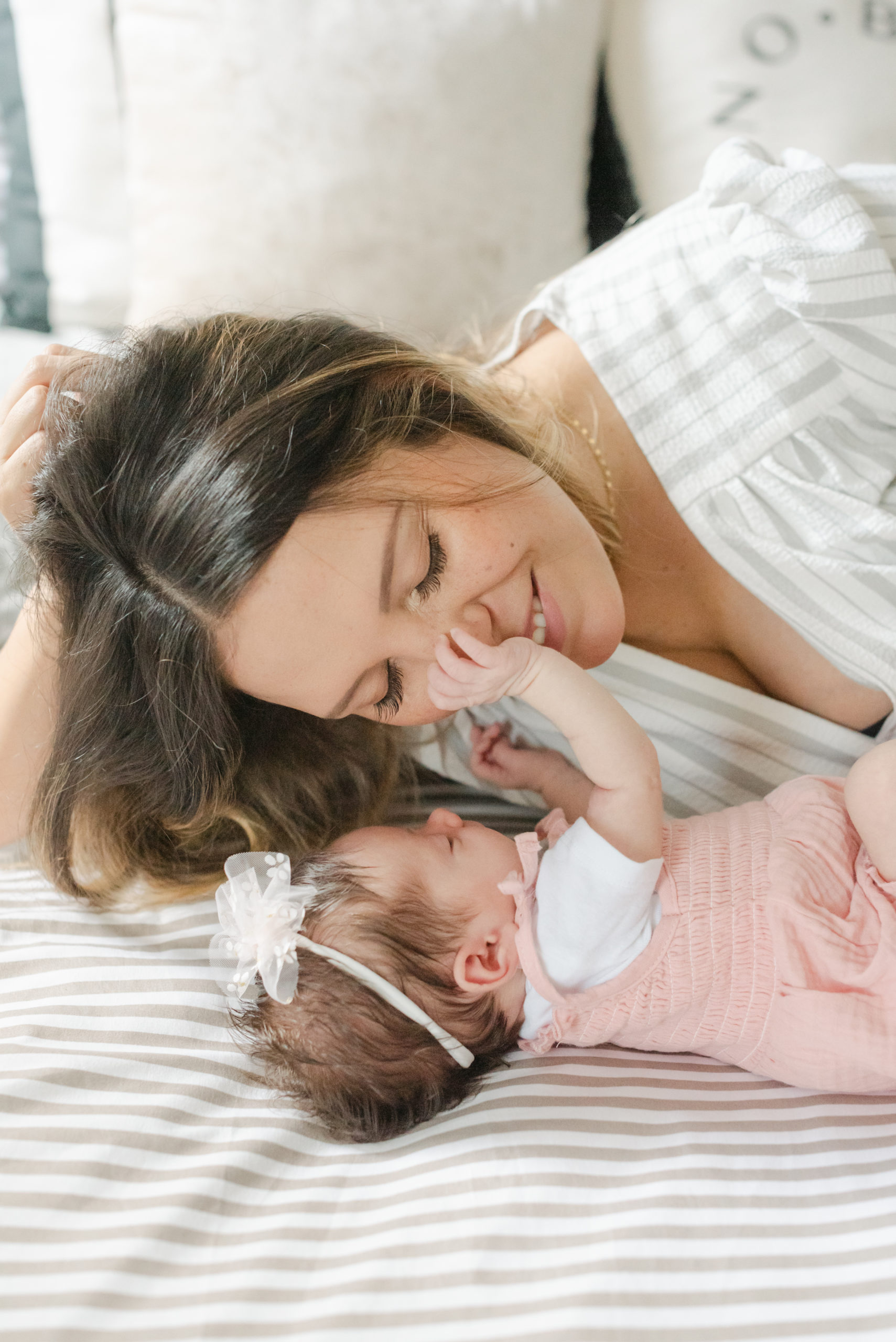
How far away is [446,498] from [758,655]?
54 centimetres

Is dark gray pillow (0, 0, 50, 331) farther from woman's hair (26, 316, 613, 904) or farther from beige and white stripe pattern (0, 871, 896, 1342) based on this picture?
beige and white stripe pattern (0, 871, 896, 1342)

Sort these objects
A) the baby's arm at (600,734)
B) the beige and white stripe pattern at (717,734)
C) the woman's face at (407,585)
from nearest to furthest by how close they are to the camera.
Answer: the woman's face at (407,585) < the baby's arm at (600,734) < the beige and white stripe pattern at (717,734)

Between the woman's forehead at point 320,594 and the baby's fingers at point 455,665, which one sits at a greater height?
the woman's forehead at point 320,594

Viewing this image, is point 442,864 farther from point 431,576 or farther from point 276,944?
point 431,576

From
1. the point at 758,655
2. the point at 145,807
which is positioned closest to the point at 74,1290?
the point at 145,807

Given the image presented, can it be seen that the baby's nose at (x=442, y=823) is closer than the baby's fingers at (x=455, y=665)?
No

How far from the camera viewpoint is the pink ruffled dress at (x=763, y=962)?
98cm

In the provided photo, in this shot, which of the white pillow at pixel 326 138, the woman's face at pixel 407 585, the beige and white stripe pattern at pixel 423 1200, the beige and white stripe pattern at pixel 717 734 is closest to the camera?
the beige and white stripe pattern at pixel 423 1200

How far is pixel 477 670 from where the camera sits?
3.13ft

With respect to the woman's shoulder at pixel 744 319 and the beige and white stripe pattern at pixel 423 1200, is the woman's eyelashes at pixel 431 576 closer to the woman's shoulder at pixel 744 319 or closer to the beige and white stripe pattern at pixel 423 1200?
the woman's shoulder at pixel 744 319

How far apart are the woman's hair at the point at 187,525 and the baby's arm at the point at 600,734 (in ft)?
0.80

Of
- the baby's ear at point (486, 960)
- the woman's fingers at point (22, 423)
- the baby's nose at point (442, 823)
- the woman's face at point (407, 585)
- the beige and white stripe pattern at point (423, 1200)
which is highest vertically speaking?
the woman's fingers at point (22, 423)

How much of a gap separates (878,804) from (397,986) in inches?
22.0

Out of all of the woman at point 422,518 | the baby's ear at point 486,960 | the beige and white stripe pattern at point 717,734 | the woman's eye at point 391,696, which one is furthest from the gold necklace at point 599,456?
the baby's ear at point 486,960
